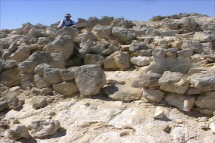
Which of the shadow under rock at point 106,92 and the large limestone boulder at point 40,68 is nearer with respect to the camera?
the shadow under rock at point 106,92

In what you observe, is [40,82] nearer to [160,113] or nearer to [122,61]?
[122,61]

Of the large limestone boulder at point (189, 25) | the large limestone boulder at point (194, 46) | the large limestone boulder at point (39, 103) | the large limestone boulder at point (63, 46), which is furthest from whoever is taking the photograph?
the large limestone boulder at point (189, 25)

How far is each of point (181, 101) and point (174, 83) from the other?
308 mm

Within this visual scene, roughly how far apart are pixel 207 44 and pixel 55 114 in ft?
16.0

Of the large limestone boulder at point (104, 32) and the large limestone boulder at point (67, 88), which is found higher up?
the large limestone boulder at point (104, 32)

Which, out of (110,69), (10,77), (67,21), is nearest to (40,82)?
(10,77)

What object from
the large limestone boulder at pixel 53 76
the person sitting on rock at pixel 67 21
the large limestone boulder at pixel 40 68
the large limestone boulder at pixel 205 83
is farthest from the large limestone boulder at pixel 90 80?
the person sitting on rock at pixel 67 21

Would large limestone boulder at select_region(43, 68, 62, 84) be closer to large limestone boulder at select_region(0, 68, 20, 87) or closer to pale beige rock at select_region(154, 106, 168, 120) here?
large limestone boulder at select_region(0, 68, 20, 87)

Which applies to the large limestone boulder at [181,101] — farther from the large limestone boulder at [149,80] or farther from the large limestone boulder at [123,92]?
the large limestone boulder at [123,92]

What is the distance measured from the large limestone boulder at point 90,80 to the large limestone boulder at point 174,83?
1.11m

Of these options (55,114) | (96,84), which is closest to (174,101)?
(96,84)

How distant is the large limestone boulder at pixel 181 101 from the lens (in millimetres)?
4133

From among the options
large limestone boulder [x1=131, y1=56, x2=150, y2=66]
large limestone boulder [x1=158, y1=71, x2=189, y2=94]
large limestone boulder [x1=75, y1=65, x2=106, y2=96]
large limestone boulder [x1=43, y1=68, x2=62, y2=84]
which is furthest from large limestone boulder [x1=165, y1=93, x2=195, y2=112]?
large limestone boulder [x1=43, y1=68, x2=62, y2=84]

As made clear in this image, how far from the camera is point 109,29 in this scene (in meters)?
7.77
